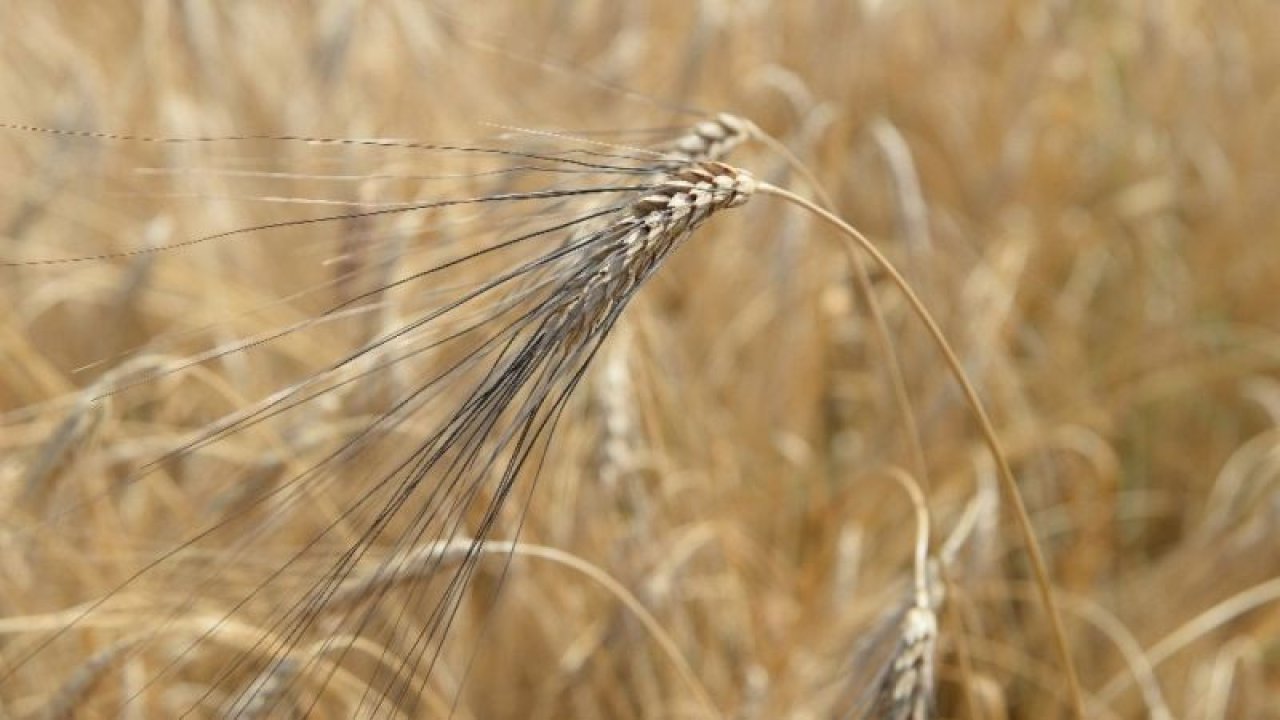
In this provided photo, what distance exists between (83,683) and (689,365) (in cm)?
103

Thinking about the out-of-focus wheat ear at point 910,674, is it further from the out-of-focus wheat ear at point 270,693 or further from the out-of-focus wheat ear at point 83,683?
the out-of-focus wheat ear at point 83,683

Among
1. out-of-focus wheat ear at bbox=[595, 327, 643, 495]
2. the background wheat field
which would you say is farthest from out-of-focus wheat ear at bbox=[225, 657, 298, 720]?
out-of-focus wheat ear at bbox=[595, 327, 643, 495]

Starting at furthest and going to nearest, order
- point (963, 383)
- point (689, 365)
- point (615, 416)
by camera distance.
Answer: point (689, 365), point (615, 416), point (963, 383)

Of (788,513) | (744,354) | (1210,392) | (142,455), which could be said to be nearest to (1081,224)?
(1210,392)

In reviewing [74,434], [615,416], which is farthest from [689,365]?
[74,434]

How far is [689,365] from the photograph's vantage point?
1.85 metres

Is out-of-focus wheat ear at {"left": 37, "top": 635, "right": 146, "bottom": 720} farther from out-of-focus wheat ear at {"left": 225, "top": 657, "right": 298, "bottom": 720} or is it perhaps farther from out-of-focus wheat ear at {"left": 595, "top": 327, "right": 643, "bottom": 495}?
out-of-focus wheat ear at {"left": 595, "top": 327, "right": 643, "bottom": 495}

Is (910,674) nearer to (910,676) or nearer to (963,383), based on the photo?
(910,676)

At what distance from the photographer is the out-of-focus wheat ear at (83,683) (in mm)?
924

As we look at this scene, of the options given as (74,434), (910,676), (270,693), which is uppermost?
(74,434)

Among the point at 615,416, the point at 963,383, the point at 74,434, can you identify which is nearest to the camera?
the point at 963,383

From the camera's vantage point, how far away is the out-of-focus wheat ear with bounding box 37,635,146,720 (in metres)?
0.92

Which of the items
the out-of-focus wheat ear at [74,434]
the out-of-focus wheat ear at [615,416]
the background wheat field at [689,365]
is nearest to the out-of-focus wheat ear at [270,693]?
the background wheat field at [689,365]

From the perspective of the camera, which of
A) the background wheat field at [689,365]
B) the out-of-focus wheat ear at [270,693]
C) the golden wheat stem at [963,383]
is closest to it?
the golden wheat stem at [963,383]
